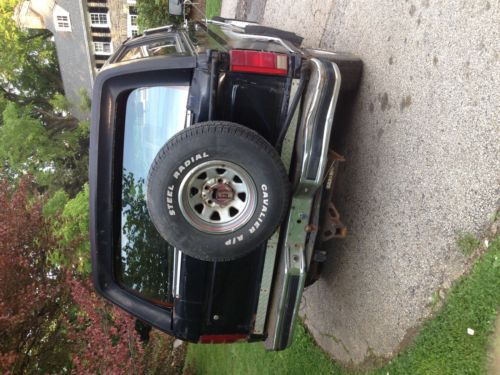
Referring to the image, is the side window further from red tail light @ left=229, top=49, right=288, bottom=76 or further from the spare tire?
the spare tire

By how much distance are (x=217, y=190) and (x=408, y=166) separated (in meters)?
1.37

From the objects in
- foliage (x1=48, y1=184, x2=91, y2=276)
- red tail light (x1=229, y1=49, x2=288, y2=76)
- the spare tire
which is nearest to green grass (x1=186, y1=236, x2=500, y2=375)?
the spare tire

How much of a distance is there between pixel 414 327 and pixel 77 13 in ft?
79.1

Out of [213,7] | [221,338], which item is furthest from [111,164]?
[213,7]

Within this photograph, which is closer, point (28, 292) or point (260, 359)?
point (28, 292)

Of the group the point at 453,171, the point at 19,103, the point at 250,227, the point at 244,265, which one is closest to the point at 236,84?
the point at 250,227

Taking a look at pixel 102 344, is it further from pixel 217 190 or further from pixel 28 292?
pixel 217 190

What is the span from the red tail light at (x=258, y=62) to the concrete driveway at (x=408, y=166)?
101 cm

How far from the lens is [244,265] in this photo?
11.1ft

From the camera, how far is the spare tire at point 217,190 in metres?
2.82

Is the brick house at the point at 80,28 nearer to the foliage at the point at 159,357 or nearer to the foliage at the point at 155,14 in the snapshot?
the foliage at the point at 155,14

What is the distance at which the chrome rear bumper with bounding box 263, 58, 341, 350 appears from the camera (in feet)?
10.3

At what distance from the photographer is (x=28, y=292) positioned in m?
5.34

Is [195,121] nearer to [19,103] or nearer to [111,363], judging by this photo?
[111,363]
